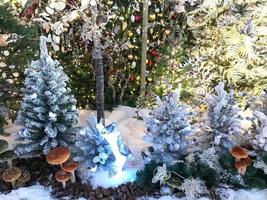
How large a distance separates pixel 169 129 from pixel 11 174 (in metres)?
1.51

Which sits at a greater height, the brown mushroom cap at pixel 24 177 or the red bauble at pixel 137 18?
the red bauble at pixel 137 18

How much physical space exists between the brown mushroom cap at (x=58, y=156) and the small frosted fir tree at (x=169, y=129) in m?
0.76

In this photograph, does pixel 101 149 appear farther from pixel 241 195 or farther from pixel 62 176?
pixel 241 195

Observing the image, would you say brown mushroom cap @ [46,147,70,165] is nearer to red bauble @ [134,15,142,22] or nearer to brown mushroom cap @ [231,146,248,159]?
brown mushroom cap @ [231,146,248,159]

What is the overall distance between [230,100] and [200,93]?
3.81 ft

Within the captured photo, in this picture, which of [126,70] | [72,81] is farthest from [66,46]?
[126,70]

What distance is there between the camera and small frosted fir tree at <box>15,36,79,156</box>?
395 centimetres

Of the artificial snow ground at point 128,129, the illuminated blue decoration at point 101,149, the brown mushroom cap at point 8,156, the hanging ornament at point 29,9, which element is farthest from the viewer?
the artificial snow ground at point 128,129

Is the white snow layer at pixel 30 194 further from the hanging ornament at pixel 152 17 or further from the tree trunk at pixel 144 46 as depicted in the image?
the hanging ornament at pixel 152 17

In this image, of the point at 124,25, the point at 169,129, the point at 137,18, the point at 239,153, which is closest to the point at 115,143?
the point at 169,129

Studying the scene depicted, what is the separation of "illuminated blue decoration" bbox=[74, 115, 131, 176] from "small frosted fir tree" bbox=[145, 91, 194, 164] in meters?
0.29

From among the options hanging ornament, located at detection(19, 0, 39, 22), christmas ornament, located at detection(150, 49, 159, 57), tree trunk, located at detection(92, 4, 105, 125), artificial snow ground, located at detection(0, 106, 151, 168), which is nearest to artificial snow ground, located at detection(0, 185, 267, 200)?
artificial snow ground, located at detection(0, 106, 151, 168)

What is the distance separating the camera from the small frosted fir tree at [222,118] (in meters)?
4.06

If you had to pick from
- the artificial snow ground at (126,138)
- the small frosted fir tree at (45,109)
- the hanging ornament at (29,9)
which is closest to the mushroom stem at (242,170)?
the artificial snow ground at (126,138)
